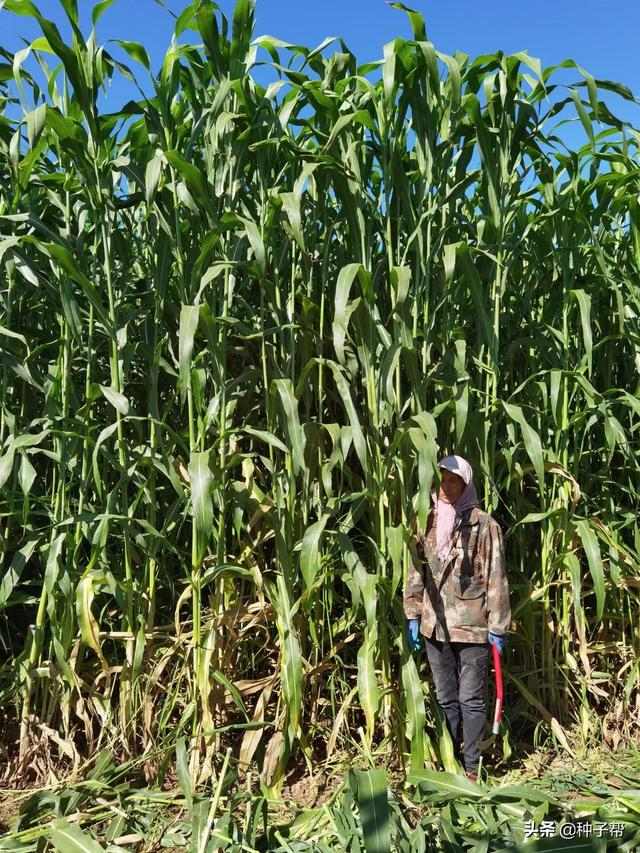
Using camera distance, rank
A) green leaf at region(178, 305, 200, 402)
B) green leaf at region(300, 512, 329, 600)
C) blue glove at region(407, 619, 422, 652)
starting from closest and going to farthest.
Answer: green leaf at region(178, 305, 200, 402) < green leaf at region(300, 512, 329, 600) < blue glove at region(407, 619, 422, 652)

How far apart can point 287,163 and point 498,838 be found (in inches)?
102

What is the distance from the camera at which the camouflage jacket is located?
A: 2.95 metres

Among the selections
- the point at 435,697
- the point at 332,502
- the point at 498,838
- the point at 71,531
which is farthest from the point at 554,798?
the point at 71,531

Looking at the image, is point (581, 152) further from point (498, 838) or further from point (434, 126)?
point (498, 838)

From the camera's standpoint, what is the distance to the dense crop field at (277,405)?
2.75 m

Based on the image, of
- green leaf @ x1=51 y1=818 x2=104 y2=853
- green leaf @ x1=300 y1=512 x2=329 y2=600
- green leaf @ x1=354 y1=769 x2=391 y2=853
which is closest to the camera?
green leaf @ x1=354 y1=769 x2=391 y2=853

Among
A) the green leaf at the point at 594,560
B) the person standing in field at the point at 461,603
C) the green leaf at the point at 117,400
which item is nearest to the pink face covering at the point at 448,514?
the person standing in field at the point at 461,603

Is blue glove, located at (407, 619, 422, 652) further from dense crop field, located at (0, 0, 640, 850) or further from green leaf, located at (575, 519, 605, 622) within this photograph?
green leaf, located at (575, 519, 605, 622)

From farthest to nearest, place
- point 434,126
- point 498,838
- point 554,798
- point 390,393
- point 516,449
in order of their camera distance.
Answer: point 516,449
point 434,126
point 390,393
point 554,798
point 498,838

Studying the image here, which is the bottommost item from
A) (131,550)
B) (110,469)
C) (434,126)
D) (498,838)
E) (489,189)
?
(498,838)

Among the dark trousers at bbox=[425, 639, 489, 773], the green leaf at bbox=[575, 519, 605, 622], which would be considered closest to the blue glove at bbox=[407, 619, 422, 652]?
the dark trousers at bbox=[425, 639, 489, 773]

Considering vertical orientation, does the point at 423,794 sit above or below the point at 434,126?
below

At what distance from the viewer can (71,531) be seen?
2996 millimetres

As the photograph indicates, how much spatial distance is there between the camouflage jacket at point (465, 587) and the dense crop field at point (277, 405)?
0.14 m
